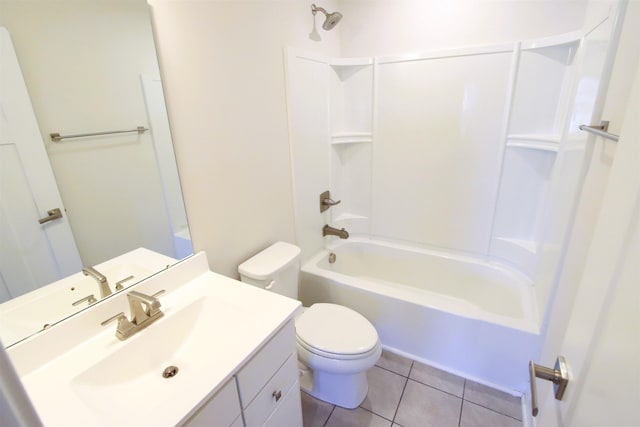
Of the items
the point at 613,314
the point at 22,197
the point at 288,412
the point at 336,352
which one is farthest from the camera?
the point at 336,352

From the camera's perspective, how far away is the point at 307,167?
204 cm

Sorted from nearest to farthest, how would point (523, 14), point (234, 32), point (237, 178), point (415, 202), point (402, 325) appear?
point (234, 32), point (237, 178), point (523, 14), point (402, 325), point (415, 202)

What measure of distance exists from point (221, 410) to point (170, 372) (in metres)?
0.23

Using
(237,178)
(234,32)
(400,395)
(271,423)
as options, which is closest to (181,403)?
(271,423)

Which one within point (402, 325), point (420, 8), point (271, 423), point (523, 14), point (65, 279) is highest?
point (420, 8)

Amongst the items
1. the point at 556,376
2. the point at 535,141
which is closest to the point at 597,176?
the point at 556,376

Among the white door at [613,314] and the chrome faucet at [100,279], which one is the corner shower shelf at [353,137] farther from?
the white door at [613,314]

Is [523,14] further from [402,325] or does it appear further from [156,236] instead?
[156,236]

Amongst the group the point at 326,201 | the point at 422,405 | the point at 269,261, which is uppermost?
the point at 326,201

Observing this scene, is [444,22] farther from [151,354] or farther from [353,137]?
[151,354]

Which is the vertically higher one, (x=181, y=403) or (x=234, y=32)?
(x=234, y=32)

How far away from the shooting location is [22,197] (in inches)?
33.4

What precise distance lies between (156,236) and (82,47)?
26.2 inches

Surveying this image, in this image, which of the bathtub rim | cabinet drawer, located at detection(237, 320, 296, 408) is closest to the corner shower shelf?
the bathtub rim
